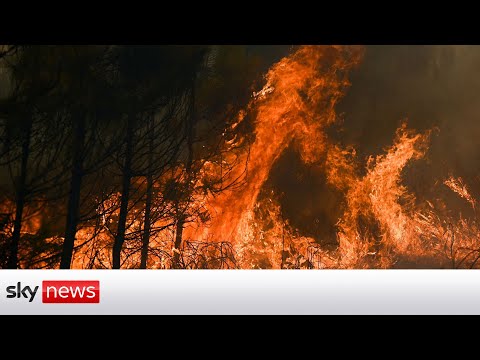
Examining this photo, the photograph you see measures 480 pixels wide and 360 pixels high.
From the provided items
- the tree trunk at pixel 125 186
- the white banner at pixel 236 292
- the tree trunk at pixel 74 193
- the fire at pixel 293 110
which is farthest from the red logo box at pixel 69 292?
the fire at pixel 293 110

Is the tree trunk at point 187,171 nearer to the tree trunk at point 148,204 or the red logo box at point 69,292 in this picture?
the tree trunk at point 148,204

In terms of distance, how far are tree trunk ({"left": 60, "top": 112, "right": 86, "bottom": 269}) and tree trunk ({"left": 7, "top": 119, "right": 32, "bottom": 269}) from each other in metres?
0.51

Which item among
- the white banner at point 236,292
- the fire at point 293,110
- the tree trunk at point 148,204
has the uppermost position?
the fire at point 293,110

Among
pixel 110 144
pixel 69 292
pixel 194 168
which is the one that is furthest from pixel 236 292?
pixel 110 144

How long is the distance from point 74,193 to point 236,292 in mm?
2474

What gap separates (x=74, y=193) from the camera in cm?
682

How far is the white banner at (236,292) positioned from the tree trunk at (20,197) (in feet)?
4.00

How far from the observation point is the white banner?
5.38 metres

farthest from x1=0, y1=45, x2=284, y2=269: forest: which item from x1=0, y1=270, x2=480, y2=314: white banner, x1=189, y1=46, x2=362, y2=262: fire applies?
x1=0, y1=270, x2=480, y2=314: white banner

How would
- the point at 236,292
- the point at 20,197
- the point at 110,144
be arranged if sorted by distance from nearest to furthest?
the point at 236,292 < the point at 20,197 < the point at 110,144

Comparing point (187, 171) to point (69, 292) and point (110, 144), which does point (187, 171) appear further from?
point (69, 292)

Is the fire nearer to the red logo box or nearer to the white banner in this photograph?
the white banner

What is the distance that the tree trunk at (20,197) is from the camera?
6723 mm

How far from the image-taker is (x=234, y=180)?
23.9 ft
